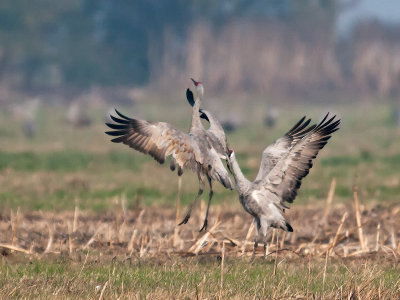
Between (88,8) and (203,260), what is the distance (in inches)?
2352

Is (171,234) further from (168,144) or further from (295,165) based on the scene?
(295,165)

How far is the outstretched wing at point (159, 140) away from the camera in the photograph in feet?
26.3

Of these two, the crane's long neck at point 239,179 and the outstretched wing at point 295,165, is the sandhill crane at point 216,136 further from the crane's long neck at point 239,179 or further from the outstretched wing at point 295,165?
the outstretched wing at point 295,165

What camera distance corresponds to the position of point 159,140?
8047 millimetres

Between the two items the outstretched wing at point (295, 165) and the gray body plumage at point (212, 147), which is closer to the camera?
the outstretched wing at point (295, 165)

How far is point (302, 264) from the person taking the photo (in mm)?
7852

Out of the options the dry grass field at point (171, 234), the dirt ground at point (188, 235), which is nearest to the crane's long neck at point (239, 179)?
the dirt ground at point (188, 235)

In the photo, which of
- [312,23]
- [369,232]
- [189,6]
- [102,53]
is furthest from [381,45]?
[369,232]

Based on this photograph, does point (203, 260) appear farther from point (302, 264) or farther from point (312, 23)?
point (312, 23)

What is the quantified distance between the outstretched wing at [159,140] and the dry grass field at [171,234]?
0.82 m

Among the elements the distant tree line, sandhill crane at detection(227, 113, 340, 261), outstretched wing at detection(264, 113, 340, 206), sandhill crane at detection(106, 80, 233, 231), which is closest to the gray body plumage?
sandhill crane at detection(106, 80, 233, 231)

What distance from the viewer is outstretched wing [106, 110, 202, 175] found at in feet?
26.3

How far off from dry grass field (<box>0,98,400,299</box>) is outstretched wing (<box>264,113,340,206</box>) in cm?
58

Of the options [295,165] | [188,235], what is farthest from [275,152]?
[188,235]
